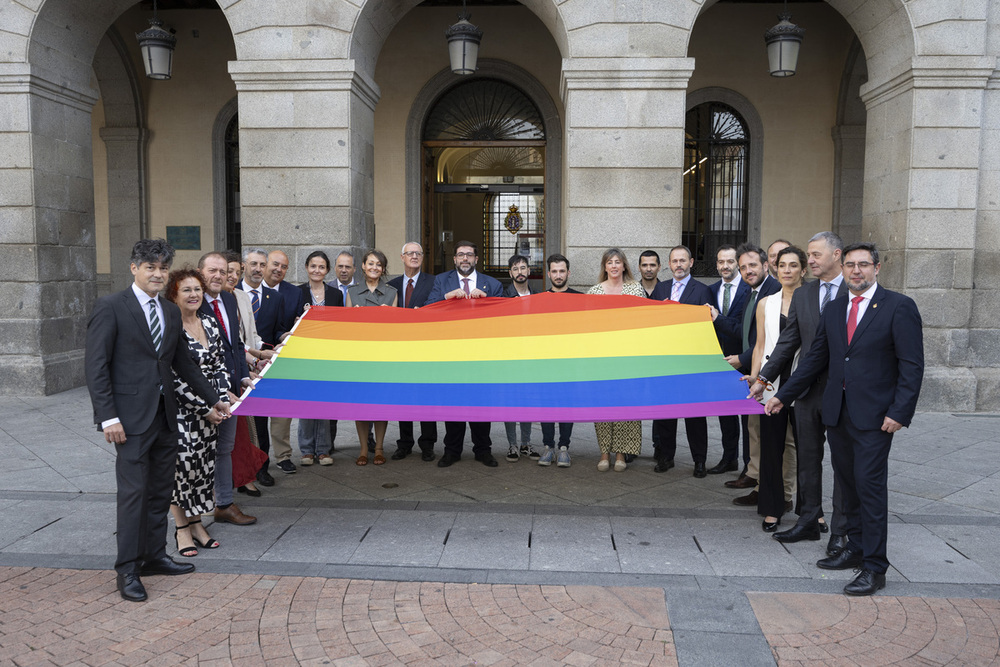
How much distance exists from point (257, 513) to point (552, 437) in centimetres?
278

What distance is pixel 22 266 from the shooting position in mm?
10219

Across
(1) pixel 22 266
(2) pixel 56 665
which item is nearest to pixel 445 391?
(2) pixel 56 665

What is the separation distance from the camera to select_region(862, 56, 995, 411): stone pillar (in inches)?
363

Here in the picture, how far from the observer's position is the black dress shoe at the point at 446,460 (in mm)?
7040

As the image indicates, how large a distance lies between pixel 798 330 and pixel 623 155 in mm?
4727

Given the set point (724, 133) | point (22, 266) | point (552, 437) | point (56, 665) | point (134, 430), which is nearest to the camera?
point (56, 665)

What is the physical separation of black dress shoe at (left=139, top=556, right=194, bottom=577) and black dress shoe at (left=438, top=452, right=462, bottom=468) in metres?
2.80

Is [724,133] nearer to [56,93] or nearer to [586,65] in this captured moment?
[586,65]

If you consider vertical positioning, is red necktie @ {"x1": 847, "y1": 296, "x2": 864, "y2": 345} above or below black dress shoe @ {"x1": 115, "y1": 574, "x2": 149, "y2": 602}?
above

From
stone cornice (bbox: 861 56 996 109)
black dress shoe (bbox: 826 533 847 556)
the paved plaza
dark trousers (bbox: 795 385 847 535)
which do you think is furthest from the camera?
stone cornice (bbox: 861 56 996 109)

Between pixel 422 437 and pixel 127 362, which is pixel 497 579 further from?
pixel 422 437

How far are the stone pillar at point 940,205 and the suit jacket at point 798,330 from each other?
5.29 metres

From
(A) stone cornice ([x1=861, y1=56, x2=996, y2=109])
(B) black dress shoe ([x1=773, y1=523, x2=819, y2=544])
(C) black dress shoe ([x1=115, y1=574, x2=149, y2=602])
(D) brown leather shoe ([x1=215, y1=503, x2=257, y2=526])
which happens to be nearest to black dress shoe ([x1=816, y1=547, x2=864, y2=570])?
(B) black dress shoe ([x1=773, y1=523, x2=819, y2=544])

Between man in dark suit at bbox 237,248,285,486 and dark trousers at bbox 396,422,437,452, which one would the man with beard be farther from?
man in dark suit at bbox 237,248,285,486
